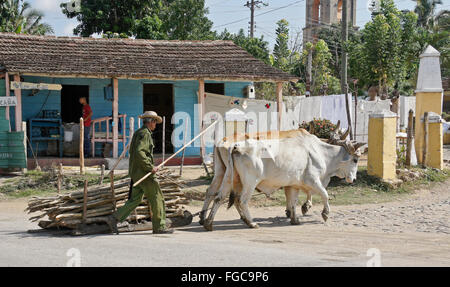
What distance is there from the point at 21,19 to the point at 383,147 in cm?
2860

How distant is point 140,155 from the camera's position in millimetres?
7715

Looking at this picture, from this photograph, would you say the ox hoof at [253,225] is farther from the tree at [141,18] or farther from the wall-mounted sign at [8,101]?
the tree at [141,18]

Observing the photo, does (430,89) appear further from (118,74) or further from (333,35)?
(333,35)

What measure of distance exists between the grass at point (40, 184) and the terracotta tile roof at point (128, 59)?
337 cm

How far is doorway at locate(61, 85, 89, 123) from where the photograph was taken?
18.4m

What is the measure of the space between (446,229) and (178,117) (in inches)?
432

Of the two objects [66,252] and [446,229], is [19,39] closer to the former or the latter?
[66,252]

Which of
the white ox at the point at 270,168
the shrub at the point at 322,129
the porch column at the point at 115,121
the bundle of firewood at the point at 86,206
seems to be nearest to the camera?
the bundle of firewood at the point at 86,206

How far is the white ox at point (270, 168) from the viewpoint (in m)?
8.62

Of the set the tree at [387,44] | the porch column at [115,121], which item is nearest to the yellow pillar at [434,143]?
the tree at [387,44]

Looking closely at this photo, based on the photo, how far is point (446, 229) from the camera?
28.8 ft

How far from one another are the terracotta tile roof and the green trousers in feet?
28.0

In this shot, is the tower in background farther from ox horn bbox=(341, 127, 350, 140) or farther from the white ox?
the white ox

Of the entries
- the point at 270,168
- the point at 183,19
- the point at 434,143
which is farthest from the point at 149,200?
the point at 183,19
